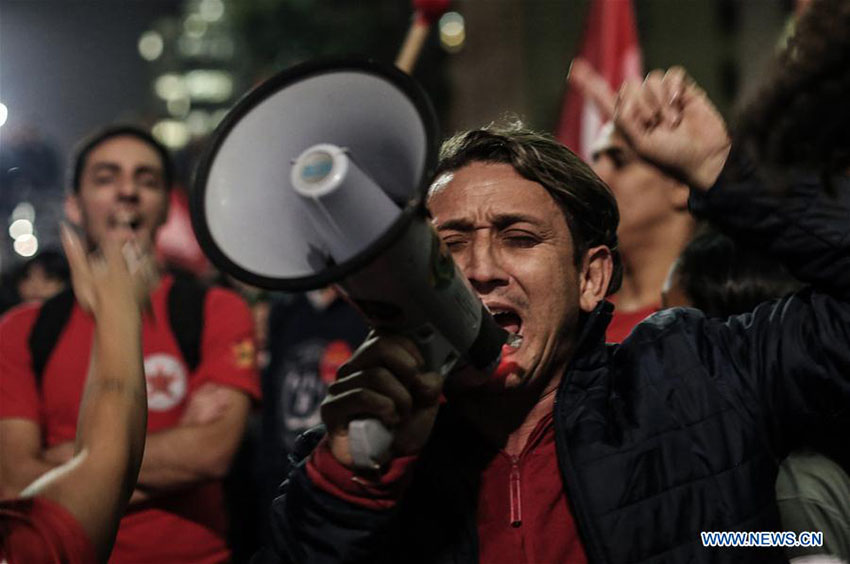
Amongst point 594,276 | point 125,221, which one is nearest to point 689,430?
point 594,276

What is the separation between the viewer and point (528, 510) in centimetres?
210

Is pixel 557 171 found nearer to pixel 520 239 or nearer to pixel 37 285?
pixel 520 239

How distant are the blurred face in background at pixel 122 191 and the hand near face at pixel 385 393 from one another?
2322mm

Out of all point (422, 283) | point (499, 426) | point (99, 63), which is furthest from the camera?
point (99, 63)

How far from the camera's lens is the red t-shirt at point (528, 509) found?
207cm

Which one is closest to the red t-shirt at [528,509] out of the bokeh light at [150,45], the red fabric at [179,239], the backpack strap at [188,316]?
the backpack strap at [188,316]

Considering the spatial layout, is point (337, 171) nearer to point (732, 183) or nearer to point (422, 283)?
point (422, 283)

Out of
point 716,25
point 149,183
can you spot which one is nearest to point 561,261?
point 149,183

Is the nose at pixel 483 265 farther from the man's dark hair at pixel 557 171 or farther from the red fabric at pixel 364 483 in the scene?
the red fabric at pixel 364 483

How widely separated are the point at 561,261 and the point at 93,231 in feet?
7.70

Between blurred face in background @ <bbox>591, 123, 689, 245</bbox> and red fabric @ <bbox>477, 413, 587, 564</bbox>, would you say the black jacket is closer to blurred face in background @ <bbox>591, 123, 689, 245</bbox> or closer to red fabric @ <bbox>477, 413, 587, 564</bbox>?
red fabric @ <bbox>477, 413, 587, 564</bbox>

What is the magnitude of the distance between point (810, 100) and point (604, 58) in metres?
3.69

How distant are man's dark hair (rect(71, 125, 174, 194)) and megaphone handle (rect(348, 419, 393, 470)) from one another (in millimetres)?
2722

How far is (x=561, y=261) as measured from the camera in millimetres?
2305
